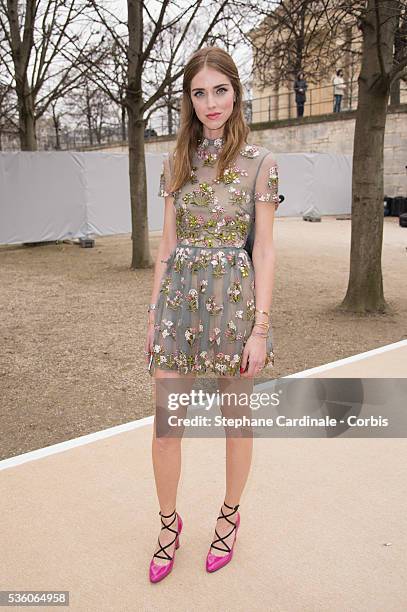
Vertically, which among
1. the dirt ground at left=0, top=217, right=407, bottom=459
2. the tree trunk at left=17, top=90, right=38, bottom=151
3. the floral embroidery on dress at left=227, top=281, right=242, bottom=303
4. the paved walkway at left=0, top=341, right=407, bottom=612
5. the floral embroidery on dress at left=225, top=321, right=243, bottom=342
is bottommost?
the dirt ground at left=0, top=217, right=407, bottom=459

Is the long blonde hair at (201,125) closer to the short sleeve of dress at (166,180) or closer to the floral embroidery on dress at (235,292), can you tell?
the short sleeve of dress at (166,180)

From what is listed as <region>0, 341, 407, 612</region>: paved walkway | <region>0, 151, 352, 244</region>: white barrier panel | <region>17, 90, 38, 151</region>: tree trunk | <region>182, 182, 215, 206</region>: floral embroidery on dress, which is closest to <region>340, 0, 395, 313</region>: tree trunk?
<region>0, 341, 407, 612</region>: paved walkway

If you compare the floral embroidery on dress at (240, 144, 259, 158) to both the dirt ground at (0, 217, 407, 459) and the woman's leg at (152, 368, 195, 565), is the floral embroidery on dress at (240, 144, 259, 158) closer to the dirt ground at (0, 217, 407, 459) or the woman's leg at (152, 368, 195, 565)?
the woman's leg at (152, 368, 195, 565)

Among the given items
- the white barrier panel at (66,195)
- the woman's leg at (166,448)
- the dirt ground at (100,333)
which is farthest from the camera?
the white barrier panel at (66,195)

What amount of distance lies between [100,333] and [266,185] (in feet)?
14.2

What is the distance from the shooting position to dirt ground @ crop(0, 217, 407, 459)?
161 inches

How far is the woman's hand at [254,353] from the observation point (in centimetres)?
211

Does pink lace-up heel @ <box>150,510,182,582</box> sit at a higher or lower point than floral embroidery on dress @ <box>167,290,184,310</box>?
lower

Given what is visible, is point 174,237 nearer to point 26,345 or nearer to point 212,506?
point 212,506

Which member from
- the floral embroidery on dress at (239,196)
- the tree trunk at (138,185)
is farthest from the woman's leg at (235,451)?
the tree trunk at (138,185)

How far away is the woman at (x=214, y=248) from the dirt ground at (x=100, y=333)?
5.93 ft

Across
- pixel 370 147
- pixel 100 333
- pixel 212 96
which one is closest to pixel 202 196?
pixel 212 96

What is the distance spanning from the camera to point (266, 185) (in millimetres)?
2090

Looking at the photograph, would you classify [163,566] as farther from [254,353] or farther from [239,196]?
[239,196]
